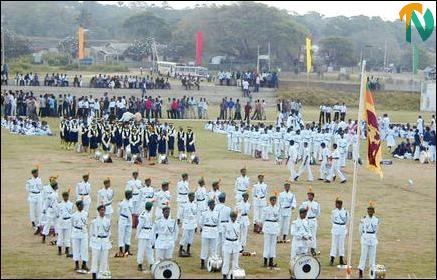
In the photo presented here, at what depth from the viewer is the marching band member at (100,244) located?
49.2 ft

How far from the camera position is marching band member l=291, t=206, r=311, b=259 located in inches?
630

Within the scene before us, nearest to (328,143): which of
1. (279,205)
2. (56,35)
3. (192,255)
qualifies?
(279,205)

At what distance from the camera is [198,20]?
7206 cm

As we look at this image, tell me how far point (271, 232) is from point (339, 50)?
217ft

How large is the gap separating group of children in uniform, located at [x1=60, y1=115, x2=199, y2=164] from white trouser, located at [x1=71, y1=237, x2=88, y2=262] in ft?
44.1

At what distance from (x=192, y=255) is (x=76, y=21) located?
4307 centimetres

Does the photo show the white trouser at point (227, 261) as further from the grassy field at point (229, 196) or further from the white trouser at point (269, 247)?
the white trouser at point (269, 247)

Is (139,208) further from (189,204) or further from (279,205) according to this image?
(279,205)

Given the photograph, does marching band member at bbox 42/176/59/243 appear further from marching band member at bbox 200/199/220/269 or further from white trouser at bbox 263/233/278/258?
white trouser at bbox 263/233/278/258

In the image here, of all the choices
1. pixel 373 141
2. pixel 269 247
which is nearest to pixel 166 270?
pixel 269 247

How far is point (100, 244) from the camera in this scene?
1504 cm

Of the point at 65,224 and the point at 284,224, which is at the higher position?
the point at 65,224

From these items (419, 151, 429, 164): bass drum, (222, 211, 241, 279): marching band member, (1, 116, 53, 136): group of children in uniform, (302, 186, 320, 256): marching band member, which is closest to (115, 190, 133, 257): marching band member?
(222, 211, 241, 279): marching band member

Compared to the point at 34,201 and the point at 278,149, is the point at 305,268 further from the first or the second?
the point at 278,149
